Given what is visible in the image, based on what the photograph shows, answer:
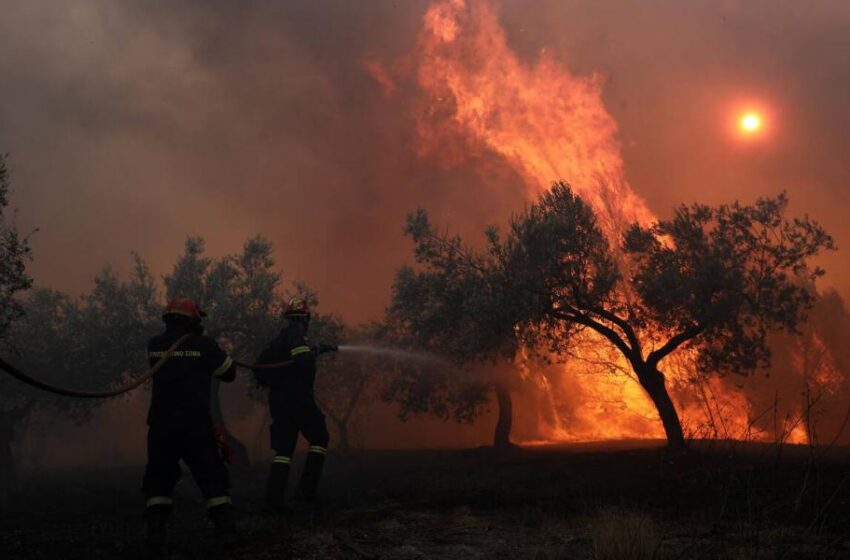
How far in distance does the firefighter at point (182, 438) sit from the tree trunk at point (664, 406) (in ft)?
46.3

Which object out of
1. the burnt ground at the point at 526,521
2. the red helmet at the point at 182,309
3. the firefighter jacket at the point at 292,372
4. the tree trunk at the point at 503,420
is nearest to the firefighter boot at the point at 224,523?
the burnt ground at the point at 526,521

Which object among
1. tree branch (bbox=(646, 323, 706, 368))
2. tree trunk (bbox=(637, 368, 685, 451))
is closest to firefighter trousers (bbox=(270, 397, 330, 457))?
tree trunk (bbox=(637, 368, 685, 451))

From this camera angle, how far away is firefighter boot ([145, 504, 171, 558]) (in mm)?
6340

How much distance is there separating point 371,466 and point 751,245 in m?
14.9

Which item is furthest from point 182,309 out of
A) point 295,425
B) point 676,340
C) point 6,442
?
point 6,442

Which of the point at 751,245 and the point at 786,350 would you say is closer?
the point at 751,245

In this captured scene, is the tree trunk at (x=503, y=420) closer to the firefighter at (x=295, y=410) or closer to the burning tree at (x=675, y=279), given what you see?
the burning tree at (x=675, y=279)

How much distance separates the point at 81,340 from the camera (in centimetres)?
2647

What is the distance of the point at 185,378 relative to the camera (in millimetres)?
7027

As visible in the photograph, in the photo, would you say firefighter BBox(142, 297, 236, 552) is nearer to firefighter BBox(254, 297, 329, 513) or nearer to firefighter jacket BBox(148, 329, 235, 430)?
firefighter jacket BBox(148, 329, 235, 430)

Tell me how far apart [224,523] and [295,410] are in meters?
3.28

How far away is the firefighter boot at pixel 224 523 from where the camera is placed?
6344mm

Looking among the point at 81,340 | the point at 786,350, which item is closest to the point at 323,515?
the point at 81,340

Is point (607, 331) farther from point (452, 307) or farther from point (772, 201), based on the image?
point (772, 201)
